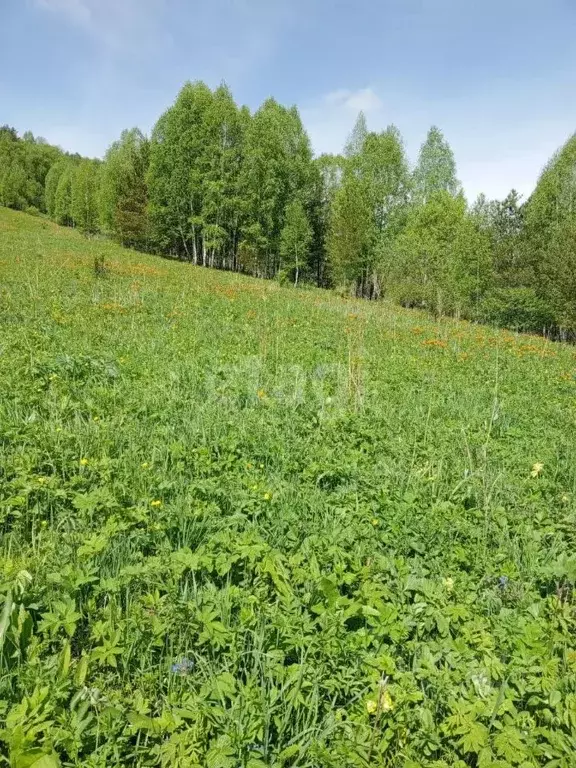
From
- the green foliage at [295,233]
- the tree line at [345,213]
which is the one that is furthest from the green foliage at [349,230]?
the green foliage at [295,233]

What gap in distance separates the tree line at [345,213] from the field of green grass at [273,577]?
1845cm

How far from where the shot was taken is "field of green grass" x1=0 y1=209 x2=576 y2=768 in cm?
168

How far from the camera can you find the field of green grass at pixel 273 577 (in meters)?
1.68

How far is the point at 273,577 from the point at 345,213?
A: 28.6 m

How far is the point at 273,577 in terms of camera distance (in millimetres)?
2328

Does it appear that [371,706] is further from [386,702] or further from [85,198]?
[85,198]

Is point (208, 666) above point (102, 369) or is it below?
below

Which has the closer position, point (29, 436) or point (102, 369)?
point (29, 436)

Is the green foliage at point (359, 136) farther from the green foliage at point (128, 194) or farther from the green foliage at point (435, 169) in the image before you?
the green foliage at point (128, 194)

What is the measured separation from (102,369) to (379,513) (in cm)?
414

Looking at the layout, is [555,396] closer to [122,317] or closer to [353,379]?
[353,379]

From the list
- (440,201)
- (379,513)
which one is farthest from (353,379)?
(440,201)

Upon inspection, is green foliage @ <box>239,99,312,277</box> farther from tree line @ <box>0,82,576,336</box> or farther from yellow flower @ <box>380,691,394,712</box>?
yellow flower @ <box>380,691,394,712</box>

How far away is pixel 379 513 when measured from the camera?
10.4 ft
